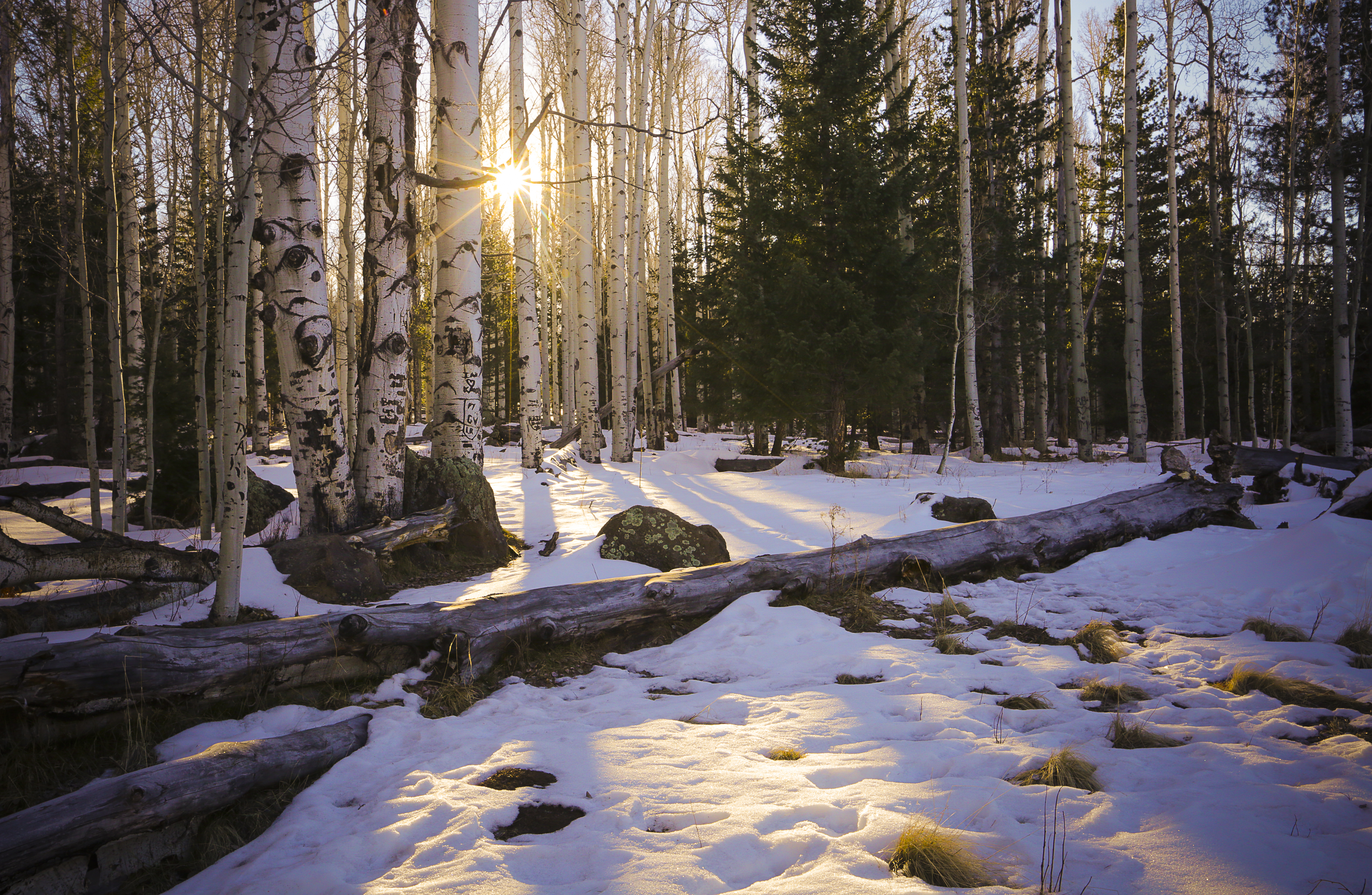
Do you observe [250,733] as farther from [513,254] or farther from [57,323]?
[57,323]

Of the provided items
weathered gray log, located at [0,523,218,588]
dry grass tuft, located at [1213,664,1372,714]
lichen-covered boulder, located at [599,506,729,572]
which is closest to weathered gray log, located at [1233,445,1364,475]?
dry grass tuft, located at [1213,664,1372,714]

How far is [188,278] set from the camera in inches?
532

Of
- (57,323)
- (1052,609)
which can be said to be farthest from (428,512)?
(57,323)

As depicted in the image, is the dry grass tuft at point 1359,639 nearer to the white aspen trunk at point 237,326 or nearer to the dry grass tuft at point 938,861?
the dry grass tuft at point 938,861

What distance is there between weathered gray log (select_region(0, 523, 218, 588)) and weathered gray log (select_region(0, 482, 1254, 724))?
1032 millimetres

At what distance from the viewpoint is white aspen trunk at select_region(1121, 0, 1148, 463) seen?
44.3 ft

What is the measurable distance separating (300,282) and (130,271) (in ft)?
30.8

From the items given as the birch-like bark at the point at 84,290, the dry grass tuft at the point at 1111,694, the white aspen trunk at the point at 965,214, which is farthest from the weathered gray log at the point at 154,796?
the white aspen trunk at the point at 965,214

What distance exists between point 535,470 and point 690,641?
7674 mm

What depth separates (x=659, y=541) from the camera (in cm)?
582

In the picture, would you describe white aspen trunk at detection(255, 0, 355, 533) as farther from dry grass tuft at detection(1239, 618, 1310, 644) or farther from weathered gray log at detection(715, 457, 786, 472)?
weathered gray log at detection(715, 457, 786, 472)

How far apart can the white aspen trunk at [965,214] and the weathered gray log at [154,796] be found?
1289cm

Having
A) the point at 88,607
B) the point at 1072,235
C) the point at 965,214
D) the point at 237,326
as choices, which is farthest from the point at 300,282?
the point at 1072,235

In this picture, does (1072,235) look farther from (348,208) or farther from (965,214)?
(348,208)
